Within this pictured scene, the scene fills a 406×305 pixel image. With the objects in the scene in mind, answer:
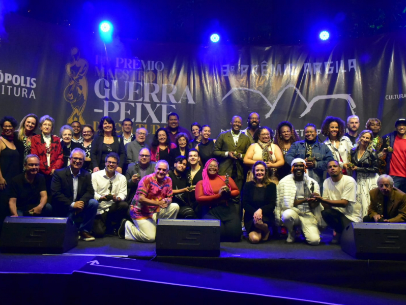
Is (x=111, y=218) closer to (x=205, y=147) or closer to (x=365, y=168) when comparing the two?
(x=205, y=147)

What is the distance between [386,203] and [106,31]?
5526mm

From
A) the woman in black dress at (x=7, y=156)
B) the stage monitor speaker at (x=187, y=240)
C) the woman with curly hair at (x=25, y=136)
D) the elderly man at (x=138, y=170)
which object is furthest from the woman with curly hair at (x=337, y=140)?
the woman in black dress at (x=7, y=156)

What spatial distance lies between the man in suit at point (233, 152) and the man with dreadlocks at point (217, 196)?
1.13 feet

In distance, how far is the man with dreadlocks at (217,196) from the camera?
195 inches

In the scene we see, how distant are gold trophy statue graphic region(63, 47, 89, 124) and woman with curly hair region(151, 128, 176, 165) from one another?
1.80m

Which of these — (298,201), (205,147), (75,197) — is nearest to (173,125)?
(205,147)

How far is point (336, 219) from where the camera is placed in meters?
4.71

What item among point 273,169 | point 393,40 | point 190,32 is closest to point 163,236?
point 273,169

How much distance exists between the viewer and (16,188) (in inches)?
183

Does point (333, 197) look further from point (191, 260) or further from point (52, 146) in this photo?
point (52, 146)

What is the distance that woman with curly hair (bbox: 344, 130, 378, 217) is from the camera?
16.6 ft

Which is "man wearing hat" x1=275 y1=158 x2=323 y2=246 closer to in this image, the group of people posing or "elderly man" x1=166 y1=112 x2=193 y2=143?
the group of people posing

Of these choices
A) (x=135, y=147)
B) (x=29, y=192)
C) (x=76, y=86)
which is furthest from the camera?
(x=76, y=86)

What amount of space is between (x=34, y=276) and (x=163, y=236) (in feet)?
4.42
